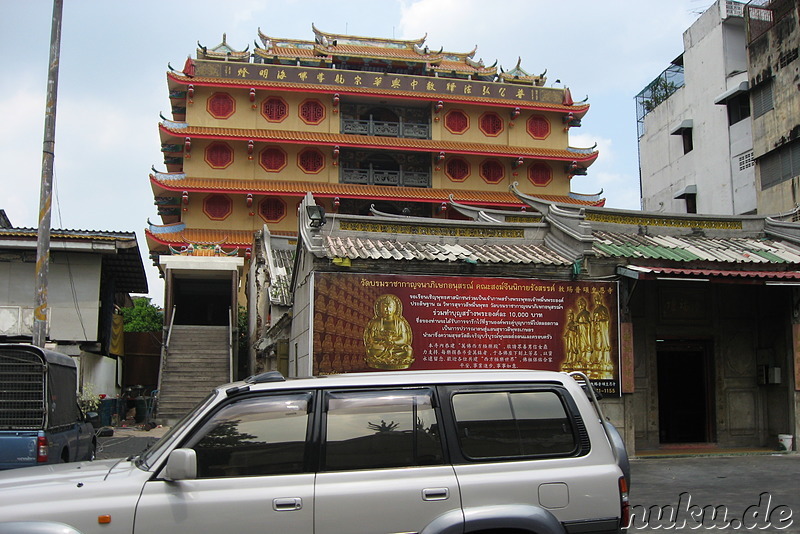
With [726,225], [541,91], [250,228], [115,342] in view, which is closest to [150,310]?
[115,342]

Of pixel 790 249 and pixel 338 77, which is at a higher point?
pixel 338 77

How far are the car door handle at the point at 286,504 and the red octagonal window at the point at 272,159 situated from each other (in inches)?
1392

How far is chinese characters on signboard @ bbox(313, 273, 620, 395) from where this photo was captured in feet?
39.4

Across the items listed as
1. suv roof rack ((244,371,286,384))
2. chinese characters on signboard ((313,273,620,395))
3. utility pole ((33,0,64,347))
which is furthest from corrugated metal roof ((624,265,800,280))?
utility pole ((33,0,64,347))

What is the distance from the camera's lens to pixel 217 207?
3753 cm

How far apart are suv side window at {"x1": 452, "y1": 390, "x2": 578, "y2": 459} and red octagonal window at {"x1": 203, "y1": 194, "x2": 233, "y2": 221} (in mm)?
34266

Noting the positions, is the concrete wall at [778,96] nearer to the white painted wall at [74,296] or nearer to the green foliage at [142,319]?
the green foliage at [142,319]

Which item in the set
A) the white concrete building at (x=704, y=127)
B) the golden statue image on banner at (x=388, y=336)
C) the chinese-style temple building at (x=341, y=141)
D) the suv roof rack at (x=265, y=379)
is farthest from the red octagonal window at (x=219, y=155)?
the suv roof rack at (x=265, y=379)

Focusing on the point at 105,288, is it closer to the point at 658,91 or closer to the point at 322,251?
the point at 322,251

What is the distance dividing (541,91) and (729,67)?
33.4 feet

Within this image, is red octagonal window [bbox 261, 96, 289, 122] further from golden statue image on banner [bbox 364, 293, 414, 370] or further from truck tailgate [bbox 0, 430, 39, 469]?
truck tailgate [bbox 0, 430, 39, 469]

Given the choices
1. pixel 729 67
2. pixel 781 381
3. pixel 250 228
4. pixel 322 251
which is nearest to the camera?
pixel 322 251

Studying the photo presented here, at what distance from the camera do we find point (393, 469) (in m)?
4.50

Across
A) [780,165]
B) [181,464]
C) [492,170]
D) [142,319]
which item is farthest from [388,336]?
[492,170]
